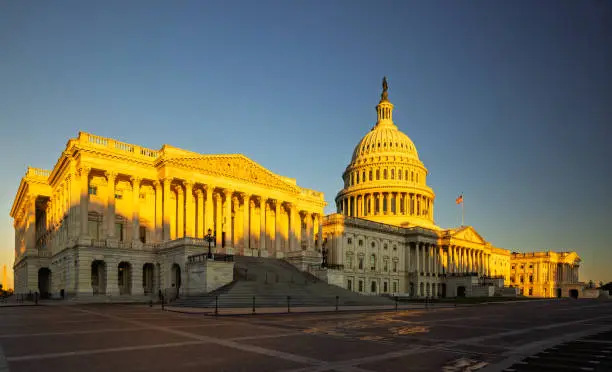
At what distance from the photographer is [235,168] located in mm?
68062

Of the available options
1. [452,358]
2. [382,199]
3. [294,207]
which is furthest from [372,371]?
[382,199]

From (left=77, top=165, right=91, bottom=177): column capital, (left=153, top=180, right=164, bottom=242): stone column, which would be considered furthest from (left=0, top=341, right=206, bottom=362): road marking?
(left=153, top=180, right=164, bottom=242): stone column

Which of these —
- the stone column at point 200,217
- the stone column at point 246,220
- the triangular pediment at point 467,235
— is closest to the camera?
the stone column at point 200,217

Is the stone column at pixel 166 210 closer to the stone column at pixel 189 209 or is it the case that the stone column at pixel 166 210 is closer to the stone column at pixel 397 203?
the stone column at pixel 189 209

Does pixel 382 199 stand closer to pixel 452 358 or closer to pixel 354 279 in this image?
pixel 354 279

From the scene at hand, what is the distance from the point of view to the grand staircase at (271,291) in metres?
44.5

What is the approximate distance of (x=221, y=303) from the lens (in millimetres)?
42625

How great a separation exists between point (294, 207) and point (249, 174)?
1103cm

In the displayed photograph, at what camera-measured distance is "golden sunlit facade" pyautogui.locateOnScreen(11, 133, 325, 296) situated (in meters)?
55.5

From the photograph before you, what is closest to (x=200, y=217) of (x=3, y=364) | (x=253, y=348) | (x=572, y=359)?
(x=253, y=348)

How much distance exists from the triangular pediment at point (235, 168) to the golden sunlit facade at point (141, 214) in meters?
0.15

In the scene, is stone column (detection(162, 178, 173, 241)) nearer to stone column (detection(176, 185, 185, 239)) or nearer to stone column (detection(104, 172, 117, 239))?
stone column (detection(176, 185, 185, 239))

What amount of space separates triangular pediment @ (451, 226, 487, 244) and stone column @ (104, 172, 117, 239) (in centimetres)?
8503

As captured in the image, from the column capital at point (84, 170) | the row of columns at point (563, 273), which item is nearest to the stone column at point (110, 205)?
the column capital at point (84, 170)
